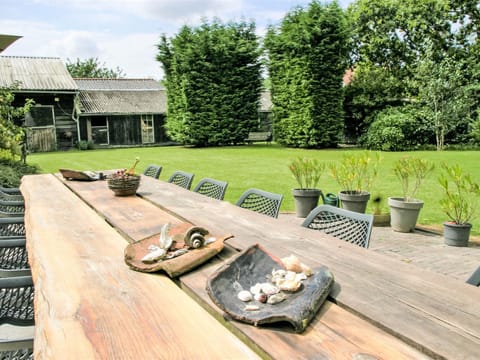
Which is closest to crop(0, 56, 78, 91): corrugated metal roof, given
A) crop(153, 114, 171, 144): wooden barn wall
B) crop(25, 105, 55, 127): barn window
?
crop(25, 105, 55, 127): barn window

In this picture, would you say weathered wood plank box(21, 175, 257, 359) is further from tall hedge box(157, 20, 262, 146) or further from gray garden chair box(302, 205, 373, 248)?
tall hedge box(157, 20, 262, 146)

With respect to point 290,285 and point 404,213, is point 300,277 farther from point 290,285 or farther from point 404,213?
point 404,213

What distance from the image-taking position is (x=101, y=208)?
3.05 meters

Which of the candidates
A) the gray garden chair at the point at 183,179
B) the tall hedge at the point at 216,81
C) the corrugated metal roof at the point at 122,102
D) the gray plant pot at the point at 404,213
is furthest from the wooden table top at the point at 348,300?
the corrugated metal roof at the point at 122,102

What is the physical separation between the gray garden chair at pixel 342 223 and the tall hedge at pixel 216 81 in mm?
16871

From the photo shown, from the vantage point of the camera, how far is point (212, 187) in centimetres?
427

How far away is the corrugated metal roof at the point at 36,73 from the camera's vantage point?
20875 mm

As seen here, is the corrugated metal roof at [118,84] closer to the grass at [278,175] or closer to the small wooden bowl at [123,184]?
the grass at [278,175]

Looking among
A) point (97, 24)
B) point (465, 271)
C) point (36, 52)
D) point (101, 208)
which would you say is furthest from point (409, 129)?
point (36, 52)

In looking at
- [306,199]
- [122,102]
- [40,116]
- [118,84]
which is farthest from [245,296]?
[118,84]

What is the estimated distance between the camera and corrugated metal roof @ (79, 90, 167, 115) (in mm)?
22938

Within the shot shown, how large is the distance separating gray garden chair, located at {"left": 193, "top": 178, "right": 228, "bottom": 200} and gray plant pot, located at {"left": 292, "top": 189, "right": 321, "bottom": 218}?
1800 mm

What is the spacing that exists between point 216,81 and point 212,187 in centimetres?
1593

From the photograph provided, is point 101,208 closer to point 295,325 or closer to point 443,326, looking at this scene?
point 295,325
